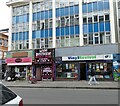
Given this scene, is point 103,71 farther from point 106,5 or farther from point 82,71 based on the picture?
point 106,5

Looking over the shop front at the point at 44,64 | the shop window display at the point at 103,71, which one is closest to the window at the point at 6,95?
the shop window display at the point at 103,71

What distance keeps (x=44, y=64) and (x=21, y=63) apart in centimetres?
384

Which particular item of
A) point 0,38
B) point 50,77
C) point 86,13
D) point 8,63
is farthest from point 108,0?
point 0,38

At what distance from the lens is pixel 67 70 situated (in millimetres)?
29406

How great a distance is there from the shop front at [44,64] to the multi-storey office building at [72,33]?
210mm

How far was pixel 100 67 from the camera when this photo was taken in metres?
27.5

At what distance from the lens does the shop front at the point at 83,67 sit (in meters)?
27.0

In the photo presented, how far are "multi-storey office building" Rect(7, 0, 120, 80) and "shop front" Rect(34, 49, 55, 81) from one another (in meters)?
0.21

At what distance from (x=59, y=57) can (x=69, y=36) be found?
3.18 metres

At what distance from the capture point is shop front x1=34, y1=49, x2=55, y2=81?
99.3 ft

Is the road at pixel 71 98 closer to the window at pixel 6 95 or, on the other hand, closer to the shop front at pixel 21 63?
the window at pixel 6 95

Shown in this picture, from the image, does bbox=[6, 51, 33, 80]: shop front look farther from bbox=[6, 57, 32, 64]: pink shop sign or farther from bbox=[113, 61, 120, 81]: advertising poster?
bbox=[113, 61, 120, 81]: advertising poster

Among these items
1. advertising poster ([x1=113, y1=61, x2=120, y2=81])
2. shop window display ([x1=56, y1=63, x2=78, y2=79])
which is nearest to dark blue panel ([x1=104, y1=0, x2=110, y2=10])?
advertising poster ([x1=113, y1=61, x2=120, y2=81])

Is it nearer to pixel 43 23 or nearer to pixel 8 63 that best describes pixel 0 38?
pixel 8 63
